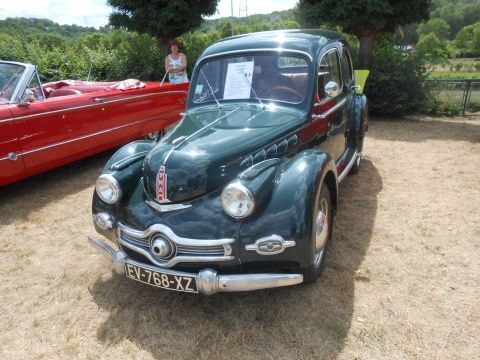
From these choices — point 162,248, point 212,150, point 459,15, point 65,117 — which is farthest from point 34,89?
point 459,15

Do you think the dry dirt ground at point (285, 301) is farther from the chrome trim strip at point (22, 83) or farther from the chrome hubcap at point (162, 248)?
the chrome trim strip at point (22, 83)

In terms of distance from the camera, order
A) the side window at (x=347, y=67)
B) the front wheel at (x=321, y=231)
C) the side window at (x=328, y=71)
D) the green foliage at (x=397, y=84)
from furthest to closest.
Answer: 1. the green foliage at (x=397, y=84)
2. the side window at (x=347, y=67)
3. the side window at (x=328, y=71)
4. the front wheel at (x=321, y=231)

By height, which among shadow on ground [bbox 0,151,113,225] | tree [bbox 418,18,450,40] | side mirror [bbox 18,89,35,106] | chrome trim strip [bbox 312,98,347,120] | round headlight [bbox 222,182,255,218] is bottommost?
shadow on ground [bbox 0,151,113,225]

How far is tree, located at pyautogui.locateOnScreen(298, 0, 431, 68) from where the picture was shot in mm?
8633

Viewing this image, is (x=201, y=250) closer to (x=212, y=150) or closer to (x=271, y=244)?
(x=271, y=244)

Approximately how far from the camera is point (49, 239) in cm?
401

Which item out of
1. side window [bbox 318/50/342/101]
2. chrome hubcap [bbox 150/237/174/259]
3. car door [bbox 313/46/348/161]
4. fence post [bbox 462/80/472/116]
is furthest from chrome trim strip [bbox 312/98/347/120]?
fence post [bbox 462/80/472/116]

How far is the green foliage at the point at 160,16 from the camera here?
10.4 m

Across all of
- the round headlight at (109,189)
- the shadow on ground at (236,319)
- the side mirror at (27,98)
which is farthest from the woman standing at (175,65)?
the shadow on ground at (236,319)

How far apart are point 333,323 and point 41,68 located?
478 inches

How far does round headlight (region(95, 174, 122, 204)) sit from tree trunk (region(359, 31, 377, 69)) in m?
8.09

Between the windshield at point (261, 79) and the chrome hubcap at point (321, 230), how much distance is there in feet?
3.46

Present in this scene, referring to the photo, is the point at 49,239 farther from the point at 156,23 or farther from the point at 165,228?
the point at 156,23

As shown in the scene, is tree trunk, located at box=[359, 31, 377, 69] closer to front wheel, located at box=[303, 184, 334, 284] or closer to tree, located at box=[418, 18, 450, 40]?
front wheel, located at box=[303, 184, 334, 284]
